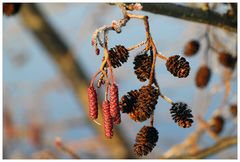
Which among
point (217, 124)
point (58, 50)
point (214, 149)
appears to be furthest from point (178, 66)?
point (58, 50)

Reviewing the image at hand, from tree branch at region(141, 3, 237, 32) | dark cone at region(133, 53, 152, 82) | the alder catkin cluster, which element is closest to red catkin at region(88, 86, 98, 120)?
the alder catkin cluster

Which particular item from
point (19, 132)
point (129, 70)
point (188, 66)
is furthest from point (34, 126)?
point (188, 66)

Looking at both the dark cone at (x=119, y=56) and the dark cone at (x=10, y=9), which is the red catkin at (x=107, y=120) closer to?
the dark cone at (x=119, y=56)

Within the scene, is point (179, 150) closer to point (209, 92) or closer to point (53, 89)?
point (209, 92)

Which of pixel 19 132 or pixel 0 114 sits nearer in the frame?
pixel 0 114

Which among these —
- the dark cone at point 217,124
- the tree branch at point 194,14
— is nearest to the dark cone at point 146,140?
the tree branch at point 194,14

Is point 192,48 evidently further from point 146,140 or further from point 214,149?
point 146,140

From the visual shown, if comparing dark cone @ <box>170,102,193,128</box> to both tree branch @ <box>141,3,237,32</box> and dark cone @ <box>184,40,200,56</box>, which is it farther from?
dark cone @ <box>184,40,200,56</box>

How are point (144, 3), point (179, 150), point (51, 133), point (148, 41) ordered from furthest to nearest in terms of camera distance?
point (51, 133), point (179, 150), point (144, 3), point (148, 41)
